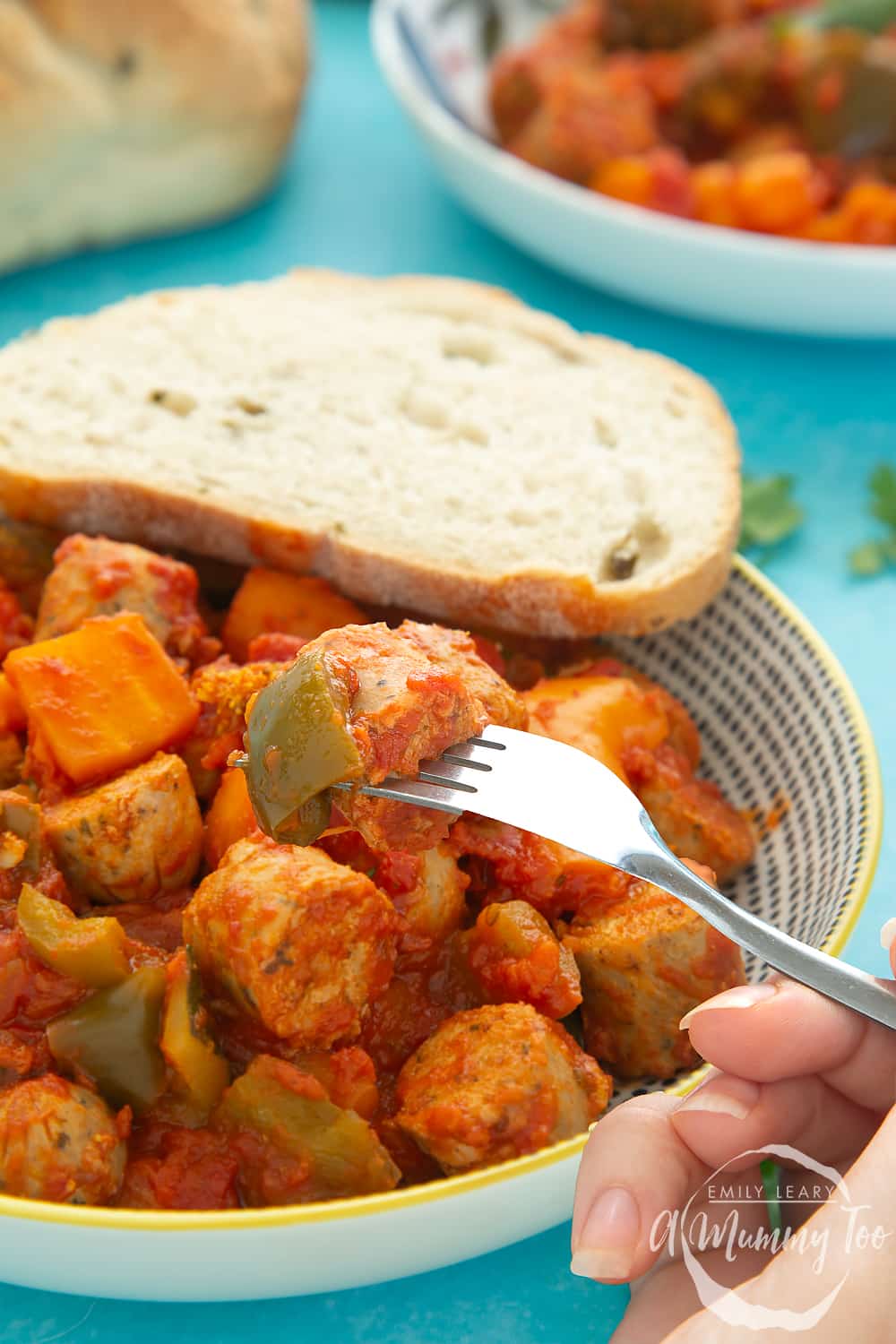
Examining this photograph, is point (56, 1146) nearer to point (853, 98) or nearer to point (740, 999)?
point (740, 999)

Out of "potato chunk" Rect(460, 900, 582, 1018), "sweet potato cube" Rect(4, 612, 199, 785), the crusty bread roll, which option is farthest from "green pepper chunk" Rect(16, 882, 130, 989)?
the crusty bread roll

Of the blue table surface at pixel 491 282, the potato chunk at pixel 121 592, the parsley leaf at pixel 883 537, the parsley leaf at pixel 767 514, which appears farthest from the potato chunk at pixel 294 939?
the parsley leaf at pixel 883 537

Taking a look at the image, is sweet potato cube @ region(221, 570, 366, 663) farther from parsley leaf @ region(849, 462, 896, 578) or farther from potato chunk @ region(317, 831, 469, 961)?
parsley leaf @ region(849, 462, 896, 578)

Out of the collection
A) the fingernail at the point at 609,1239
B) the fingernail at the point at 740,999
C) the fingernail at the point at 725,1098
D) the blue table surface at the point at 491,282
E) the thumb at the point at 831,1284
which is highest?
the thumb at the point at 831,1284

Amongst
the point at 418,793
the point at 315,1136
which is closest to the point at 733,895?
the point at 418,793

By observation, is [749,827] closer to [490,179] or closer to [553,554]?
[553,554]

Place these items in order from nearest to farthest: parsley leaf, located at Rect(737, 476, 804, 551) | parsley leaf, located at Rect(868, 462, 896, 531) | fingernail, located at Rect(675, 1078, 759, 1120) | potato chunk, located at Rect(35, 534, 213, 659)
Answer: fingernail, located at Rect(675, 1078, 759, 1120), potato chunk, located at Rect(35, 534, 213, 659), parsley leaf, located at Rect(737, 476, 804, 551), parsley leaf, located at Rect(868, 462, 896, 531)

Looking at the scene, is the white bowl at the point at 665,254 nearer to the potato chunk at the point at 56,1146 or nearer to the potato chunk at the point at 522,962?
the potato chunk at the point at 522,962
